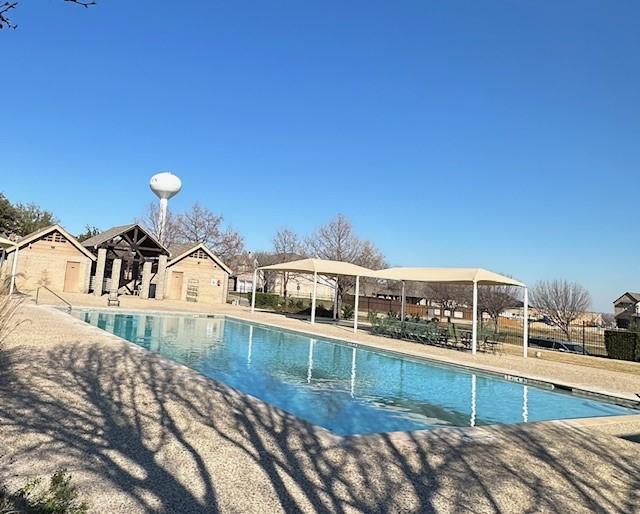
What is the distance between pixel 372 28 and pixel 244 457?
48.8 feet

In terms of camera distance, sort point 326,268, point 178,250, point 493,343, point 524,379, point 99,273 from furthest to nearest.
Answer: point 178,250
point 99,273
point 326,268
point 493,343
point 524,379

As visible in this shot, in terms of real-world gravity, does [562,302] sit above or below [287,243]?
below

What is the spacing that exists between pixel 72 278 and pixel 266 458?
32948 millimetres

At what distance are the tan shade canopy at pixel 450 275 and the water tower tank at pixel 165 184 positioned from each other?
116 feet

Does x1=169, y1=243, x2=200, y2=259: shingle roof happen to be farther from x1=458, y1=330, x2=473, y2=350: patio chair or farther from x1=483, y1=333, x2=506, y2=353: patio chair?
x1=483, y1=333, x2=506, y2=353: patio chair

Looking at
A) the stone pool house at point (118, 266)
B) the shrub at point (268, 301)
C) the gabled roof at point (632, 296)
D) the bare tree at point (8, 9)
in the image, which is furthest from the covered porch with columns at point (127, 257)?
the gabled roof at point (632, 296)

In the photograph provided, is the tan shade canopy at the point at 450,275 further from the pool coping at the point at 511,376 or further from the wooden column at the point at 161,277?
the wooden column at the point at 161,277

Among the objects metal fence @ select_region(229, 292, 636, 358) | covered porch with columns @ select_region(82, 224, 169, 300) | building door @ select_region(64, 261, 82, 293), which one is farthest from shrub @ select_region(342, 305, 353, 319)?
building door @ select_region(64, 261, 82, 293)

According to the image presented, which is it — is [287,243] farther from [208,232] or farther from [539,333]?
[539,333]

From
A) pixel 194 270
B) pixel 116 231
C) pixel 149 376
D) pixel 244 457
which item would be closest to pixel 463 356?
pixel 149 376

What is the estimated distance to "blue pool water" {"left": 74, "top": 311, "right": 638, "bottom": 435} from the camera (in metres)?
Answer: 7.93

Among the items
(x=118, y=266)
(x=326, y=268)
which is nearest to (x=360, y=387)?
(x=326, y=268)

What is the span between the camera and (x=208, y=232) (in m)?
54.1

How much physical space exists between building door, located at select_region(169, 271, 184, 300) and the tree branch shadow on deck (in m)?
30.1
